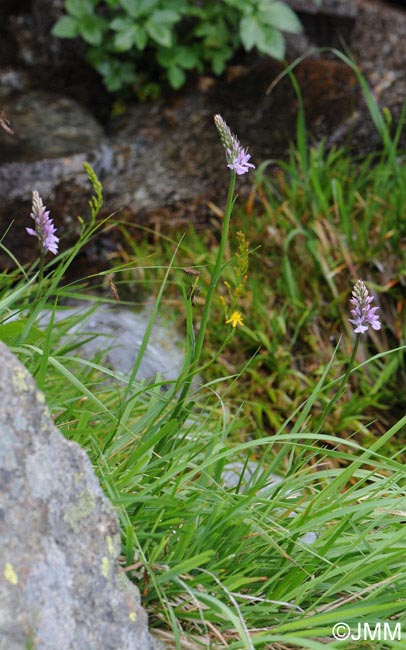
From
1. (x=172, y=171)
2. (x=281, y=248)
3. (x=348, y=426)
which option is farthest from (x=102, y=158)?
(x=348, y=426)

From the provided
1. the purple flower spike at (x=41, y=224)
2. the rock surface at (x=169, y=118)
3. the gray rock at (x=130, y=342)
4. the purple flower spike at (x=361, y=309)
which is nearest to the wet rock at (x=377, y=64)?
the rock surface at (x=169, y=118)

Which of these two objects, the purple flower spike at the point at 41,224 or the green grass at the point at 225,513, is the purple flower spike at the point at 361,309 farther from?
the purple flower spike at the point at 41,224

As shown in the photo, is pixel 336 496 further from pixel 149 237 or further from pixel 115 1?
pixel 115 1

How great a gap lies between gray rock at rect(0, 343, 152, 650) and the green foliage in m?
3.05

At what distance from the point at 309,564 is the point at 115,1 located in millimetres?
3312

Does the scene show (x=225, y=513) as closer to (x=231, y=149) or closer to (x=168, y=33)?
(x=231, y=149)

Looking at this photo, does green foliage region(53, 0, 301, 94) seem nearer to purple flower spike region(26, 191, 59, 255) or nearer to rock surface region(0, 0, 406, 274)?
rock surface region(0, 0, 406, 274)

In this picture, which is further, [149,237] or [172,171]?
[172,171]

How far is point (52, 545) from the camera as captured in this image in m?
1.30

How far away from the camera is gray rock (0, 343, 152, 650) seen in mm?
1230

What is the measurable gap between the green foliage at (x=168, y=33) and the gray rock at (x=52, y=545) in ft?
10.0

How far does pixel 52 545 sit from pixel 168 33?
3.28 metres

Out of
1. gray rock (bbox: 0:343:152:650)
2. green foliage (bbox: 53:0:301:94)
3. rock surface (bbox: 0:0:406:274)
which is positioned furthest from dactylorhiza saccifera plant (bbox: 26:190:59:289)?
green foliage (bbox: 53:0:301:94)

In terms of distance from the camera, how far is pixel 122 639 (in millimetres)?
1351
